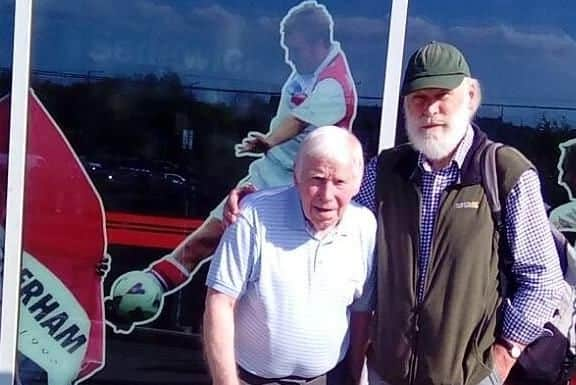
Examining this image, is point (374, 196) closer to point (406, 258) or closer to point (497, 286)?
point (406, 258)

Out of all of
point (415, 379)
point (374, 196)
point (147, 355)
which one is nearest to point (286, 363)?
point (415, 379)

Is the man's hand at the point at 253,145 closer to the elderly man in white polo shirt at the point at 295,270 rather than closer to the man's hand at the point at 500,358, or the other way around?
the elderly man in white polo shirt at the point at 295,270

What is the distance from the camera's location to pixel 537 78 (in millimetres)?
3268

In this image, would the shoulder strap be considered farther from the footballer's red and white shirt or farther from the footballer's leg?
the footballer's leg

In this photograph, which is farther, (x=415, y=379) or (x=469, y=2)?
(x=469, y=2)

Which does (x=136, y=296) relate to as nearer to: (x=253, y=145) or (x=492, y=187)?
(x=253, y=145)

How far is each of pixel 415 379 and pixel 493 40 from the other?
1.35m

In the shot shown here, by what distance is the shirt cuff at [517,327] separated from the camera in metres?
2.45

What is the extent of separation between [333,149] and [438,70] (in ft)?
1.06

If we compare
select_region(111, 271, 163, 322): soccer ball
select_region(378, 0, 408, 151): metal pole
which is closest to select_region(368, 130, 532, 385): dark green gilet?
select_region(378, 0, 408, 151): metal pole

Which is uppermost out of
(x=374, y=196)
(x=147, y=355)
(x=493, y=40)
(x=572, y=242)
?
(x=493, y=40)

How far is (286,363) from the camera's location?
245cm

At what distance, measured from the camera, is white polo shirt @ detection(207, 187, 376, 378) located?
2.38 m

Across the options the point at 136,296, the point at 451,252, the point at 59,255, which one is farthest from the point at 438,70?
the point at 59,255
